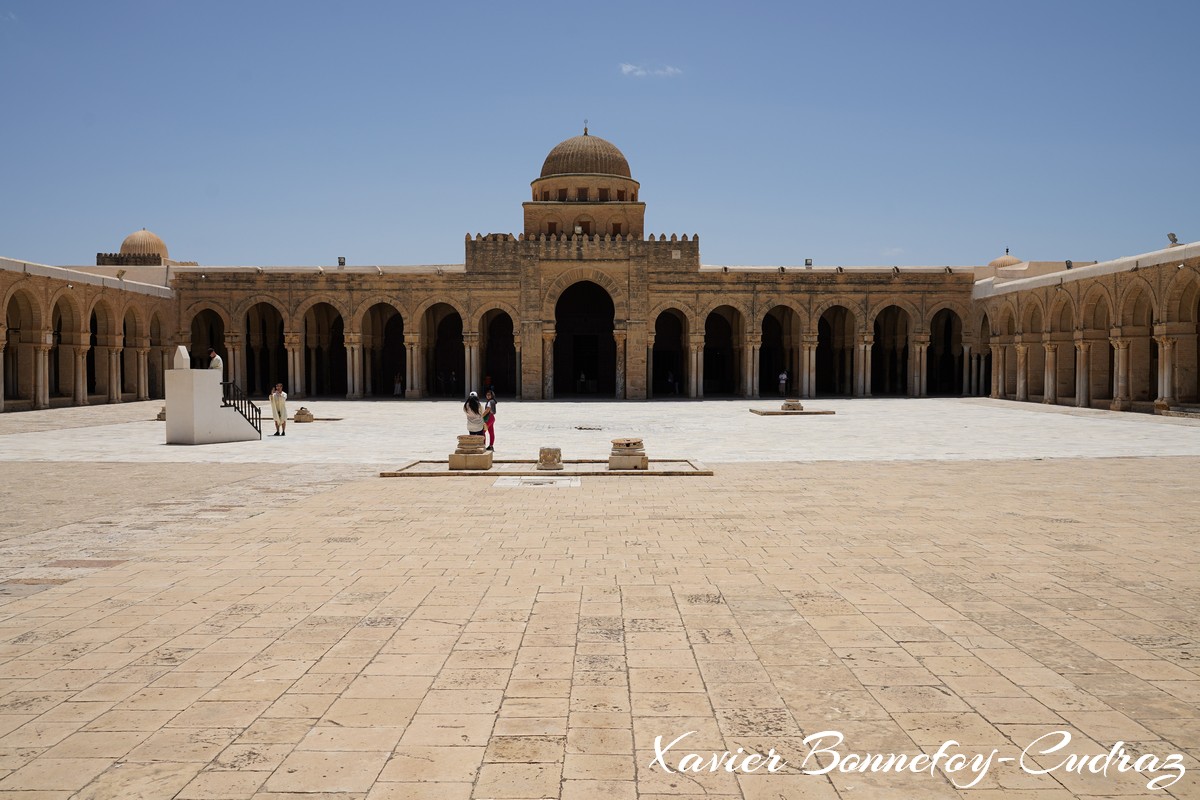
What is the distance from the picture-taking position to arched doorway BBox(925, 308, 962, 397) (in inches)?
1387

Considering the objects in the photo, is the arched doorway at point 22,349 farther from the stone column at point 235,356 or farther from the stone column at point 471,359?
the stone column at point 471,359

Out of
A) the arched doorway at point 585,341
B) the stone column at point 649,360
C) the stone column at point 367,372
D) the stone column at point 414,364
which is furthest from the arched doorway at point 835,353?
the stone column at point 367,372

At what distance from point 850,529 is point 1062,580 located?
188cm

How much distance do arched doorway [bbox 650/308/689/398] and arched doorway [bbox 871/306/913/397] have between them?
25.8 feet

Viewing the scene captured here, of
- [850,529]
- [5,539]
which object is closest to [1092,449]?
[850,529]

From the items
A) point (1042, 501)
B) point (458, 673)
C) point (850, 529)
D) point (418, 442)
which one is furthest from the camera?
point (418, 442)

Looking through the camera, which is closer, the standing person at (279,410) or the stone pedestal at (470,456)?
the stone pedestal at (470,456)

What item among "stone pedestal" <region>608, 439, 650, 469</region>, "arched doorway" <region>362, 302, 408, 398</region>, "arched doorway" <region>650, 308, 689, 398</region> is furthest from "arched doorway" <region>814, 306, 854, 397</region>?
"stone pedestal" <region>608, 439, 650, 469</region>

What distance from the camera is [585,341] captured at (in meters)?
37.2

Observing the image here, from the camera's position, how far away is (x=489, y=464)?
1118 centimetres

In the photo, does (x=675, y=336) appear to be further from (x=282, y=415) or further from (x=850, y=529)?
(x=850, y=529)

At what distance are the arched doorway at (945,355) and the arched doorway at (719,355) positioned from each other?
25.9 feet

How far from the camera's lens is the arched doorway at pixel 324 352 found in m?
34.8

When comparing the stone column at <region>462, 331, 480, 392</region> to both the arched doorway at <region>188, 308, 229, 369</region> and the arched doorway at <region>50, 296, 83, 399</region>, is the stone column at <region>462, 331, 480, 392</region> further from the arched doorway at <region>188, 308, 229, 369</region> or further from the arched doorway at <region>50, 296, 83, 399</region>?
the arched doorway at <region>50, 296, 83, 399</region>
